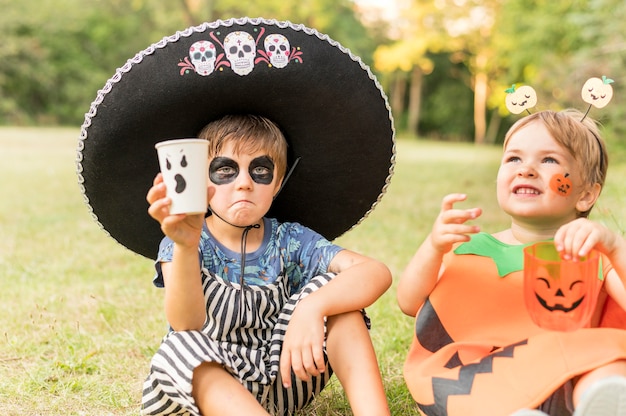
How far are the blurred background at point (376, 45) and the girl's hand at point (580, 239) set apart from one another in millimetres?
19888

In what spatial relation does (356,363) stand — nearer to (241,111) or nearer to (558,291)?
(558,291)

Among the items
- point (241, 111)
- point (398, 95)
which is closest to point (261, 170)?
point (241, 111)

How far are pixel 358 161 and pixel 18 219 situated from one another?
5009 millimetres

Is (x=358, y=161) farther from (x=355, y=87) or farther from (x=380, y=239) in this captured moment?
(x=380, y=239)

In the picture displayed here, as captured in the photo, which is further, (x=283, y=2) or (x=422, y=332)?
(x=283, y=2)

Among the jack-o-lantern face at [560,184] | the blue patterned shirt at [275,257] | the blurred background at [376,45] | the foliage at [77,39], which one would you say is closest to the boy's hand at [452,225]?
the jack-o-lantern face at [560,184]

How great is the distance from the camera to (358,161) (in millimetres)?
2807

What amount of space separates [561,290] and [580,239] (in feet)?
0.46

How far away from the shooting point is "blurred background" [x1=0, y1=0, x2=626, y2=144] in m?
26.1

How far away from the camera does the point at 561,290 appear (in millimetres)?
1874

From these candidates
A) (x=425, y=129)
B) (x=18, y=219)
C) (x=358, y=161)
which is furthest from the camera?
(x=425, y=129)

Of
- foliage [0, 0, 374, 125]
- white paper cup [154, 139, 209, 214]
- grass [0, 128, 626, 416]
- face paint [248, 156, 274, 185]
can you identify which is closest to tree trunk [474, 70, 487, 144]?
foliage [0, 0, 374, 125]

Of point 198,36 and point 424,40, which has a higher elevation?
point 424,40

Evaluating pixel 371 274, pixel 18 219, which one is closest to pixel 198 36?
pixel 371 274
